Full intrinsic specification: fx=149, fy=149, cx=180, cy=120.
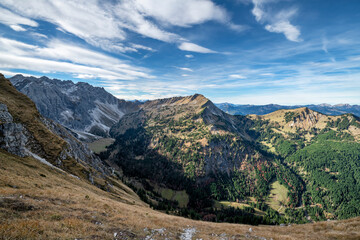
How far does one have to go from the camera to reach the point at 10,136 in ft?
144

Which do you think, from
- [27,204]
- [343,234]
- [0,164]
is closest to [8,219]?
[27,204]

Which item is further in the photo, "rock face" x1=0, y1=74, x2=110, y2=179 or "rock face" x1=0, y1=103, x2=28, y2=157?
"rock face" x1=0, y1=74, x2=110, y2=179

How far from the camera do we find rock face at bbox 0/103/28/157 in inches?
1667

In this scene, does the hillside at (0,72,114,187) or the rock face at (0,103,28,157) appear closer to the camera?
the rock face at (0,103,28,157)

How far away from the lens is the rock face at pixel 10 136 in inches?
1667

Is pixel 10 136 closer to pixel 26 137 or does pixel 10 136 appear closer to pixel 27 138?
pixel 26 137

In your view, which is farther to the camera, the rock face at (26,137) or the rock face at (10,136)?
the rock face at (26,137)

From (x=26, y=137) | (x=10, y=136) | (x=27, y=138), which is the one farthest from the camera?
(x=27, y=138)

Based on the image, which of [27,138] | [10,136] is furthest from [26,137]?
[10,136]

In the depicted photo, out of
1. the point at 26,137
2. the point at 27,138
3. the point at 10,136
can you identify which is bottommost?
the point at 27,138

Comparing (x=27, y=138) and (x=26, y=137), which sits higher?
(x=26, y=137)

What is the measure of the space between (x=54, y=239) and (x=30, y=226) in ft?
7.63

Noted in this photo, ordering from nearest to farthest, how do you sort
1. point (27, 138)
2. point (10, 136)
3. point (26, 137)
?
point (10, 136) < point (26, 137) < point (27, 138)

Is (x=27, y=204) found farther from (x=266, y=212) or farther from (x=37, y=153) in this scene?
(x=266, y=212)
